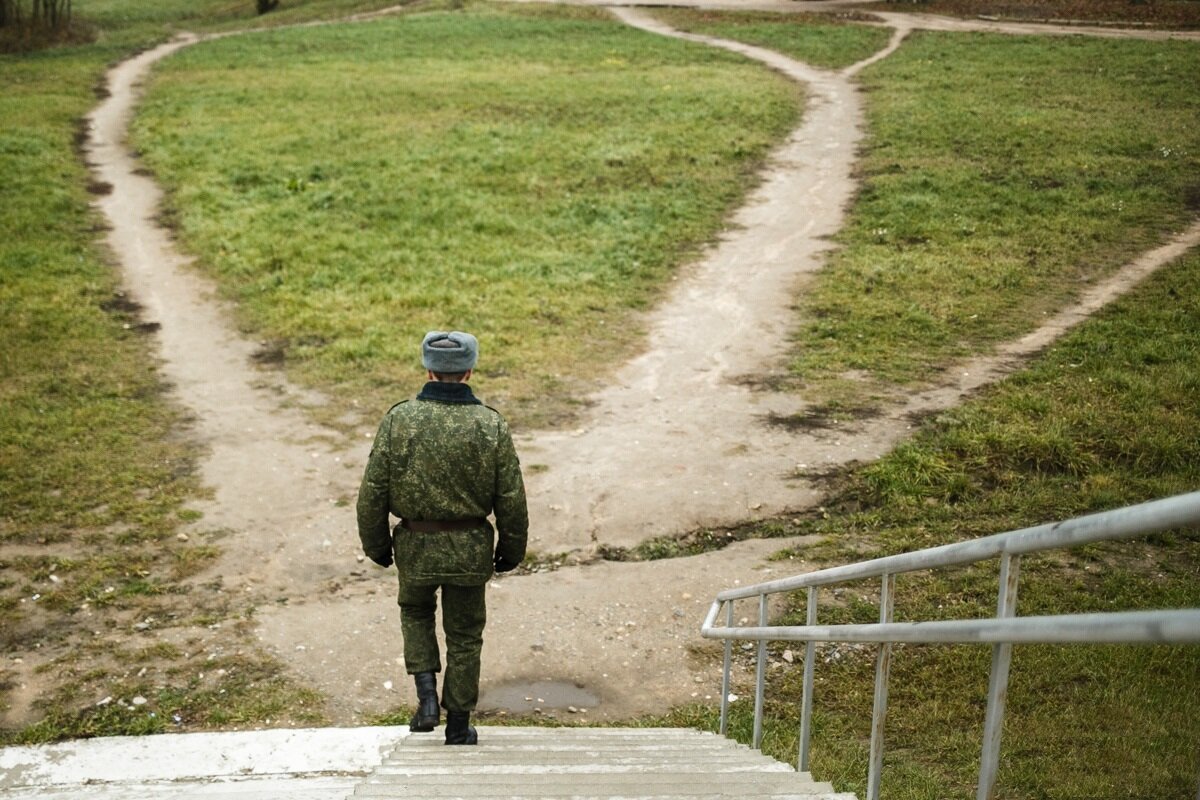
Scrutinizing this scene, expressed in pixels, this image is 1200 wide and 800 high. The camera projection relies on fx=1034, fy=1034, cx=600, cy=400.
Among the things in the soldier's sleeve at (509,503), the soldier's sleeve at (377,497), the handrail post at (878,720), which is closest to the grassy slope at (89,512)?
the soldier's sleeve at (377,497)

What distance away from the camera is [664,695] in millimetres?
7566

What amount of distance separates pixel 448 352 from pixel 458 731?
2.02m

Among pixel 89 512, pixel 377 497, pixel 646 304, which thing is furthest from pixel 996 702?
pixel 646 304

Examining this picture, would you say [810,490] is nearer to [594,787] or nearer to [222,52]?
[594,787]

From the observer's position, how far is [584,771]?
439 cm

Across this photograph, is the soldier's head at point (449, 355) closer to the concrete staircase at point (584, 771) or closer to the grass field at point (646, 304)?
the concrete staircase at point (584, 771)

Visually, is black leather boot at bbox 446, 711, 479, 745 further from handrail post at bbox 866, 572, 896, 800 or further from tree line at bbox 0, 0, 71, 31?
tree line at bbox 0, 0, 71, 31

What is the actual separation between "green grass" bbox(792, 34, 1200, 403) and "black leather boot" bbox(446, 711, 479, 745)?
785cm

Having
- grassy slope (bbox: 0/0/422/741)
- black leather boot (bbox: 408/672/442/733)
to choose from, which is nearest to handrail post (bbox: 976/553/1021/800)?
black leather boot (bbox: 408/672/442/733)

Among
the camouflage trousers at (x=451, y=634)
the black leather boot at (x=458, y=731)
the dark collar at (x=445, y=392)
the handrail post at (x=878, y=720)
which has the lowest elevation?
the black leather boot at (x=458, y=731)

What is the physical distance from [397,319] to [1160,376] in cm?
1000

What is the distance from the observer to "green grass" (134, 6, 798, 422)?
1462 centimetres

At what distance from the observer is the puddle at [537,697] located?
743 cm

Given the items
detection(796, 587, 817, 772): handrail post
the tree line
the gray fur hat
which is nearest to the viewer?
detection(796, 587, 817, 772): handrail post
